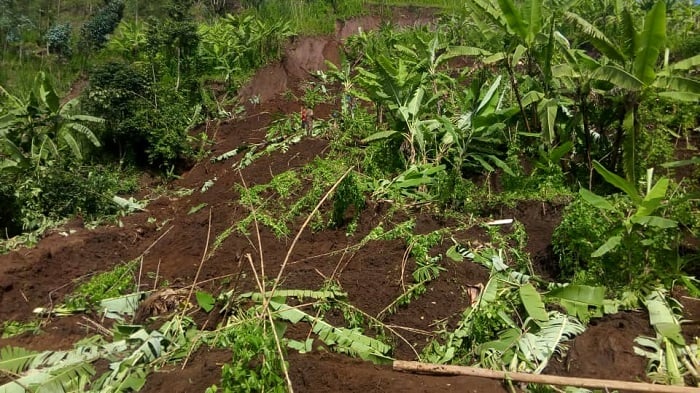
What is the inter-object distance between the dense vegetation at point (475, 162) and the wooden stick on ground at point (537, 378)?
0.24 metres

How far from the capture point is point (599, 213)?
4.24 m

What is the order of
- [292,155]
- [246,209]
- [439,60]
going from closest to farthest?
[246,209] → [439,60] → [292,155]

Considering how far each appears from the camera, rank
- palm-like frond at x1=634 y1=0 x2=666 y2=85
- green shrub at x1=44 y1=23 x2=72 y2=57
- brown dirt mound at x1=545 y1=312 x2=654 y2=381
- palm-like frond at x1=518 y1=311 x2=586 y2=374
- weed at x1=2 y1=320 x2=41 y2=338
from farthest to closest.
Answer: green shrub at x1=44 y1=23 x2=72 y2=57 → weed at x1=2 y1=320 x2=41 y2=338 → palm-like frond at x1=634 y1=0 x2=666 y2=85 → palm-like frond at x1=518 y1=311 x2=586 y2=374 → brown dirt mound at x1=545 y1=312 x2=654 y2=381

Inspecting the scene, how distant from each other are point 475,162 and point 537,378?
3.08 metres

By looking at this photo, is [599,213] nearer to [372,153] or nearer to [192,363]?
[372,153]

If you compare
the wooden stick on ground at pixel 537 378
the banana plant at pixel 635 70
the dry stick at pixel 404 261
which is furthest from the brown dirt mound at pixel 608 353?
the banana plant at pixel 635 70

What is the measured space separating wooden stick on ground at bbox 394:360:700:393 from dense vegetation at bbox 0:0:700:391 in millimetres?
240

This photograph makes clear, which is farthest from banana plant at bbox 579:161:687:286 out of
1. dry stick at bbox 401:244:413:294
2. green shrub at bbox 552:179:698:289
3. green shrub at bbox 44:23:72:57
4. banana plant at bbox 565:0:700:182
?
green shrub at bbox 44:23:72:57

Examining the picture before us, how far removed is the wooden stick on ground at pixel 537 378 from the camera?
2.81 m

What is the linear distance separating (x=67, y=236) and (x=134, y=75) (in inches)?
131

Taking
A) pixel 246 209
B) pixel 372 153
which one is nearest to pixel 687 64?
pixel 372 153

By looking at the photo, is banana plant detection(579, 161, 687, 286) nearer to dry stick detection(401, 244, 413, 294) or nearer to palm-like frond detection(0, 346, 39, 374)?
dry stick detection(401, 244, 413, 294)

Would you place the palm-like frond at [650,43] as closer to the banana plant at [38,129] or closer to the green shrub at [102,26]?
the banana plant at [38,129]

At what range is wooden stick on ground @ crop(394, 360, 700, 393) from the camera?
2814 mm
